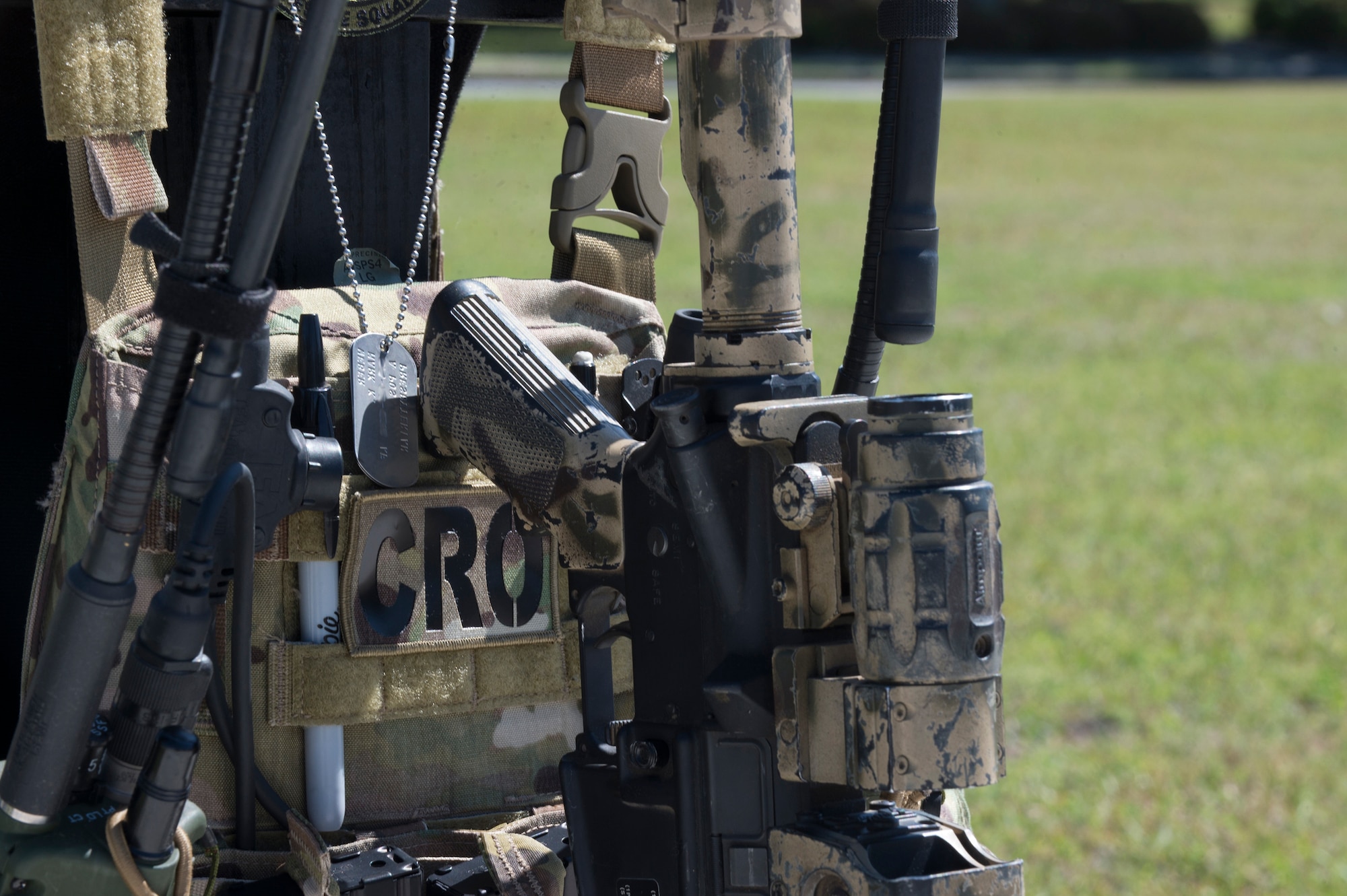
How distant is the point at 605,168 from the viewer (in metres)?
2.01

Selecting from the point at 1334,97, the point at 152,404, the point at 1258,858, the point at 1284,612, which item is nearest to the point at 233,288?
the point at 152,404

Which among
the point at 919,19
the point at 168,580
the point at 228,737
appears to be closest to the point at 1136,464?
the point at 919,19

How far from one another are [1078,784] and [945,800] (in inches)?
83.8

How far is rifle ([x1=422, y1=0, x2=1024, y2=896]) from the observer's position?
121cm

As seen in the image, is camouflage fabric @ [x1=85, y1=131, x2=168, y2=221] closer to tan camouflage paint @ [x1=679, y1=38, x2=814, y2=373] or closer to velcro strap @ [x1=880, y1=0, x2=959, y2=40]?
tan camouflage paint @ [x1=679, y1=38, x2=814, y2=373]

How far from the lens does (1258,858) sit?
3.39 metres

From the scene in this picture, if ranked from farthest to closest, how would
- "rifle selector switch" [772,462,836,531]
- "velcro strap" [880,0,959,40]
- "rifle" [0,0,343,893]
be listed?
"velcro strap" [880,0,959,40], "rifle selector switch" [772,462,836,531], "rifle" [0,0,343,893]

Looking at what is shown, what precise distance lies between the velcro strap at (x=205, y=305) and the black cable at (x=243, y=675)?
268 millimetres

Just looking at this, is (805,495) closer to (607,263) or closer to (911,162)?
(911,162)

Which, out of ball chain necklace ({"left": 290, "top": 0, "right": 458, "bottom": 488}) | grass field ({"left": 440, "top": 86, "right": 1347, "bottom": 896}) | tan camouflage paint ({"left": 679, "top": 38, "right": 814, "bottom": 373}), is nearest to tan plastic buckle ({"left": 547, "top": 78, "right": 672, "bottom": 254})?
grass field ({"left": 440, "top": 86, "right": 1347, "bottom": 896})

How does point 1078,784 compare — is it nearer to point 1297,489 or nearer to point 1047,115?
point 1297,489

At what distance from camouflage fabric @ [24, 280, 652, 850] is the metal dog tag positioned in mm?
18

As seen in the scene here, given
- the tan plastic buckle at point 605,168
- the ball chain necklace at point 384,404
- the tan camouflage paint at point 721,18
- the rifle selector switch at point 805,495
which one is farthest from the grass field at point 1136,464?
the rifle selector switch at point 805,495

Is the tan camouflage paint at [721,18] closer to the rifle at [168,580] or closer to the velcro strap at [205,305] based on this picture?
the rifle at [168,580]
